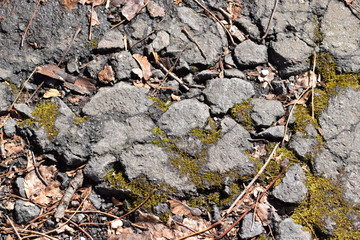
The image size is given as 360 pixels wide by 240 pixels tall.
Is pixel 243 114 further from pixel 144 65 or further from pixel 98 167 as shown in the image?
pixel 98 167

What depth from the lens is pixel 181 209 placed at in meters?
2.39

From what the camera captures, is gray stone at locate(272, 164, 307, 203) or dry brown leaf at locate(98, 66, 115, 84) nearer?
gray stone at locate(272, 164, 307, 203)

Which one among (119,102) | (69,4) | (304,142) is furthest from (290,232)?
(69,4)

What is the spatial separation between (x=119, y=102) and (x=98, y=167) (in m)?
0.53

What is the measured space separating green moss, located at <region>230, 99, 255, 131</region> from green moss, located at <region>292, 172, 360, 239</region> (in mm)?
597

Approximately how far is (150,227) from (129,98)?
3.24ft

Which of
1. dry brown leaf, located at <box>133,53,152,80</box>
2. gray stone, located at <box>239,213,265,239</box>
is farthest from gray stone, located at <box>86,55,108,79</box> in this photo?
gray stone, located at <box>239,213,265,239</box>

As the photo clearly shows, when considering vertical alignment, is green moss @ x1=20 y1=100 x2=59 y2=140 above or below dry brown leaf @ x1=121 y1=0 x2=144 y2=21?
below

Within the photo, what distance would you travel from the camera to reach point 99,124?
254cm

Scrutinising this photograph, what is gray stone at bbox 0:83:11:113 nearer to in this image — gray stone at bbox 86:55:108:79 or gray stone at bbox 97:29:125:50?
gray stone at bbox 86:55:108:79

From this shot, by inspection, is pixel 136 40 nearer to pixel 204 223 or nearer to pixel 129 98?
pixel 129 98

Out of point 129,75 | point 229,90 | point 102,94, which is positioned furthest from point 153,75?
point 229,90

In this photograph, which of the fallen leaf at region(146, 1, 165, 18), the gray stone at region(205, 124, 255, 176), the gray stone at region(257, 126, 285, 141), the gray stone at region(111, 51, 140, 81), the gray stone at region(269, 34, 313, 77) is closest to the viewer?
the gray stone at region(205, 124, 255, 176)

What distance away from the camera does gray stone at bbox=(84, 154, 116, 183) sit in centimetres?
241
